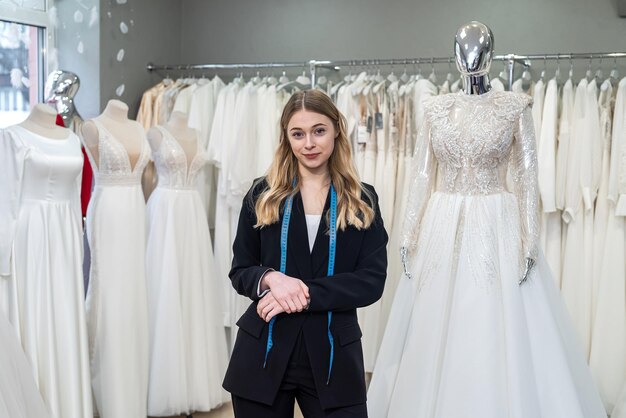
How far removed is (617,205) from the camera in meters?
4.25

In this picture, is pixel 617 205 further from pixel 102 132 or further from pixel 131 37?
Answer: pixel 131 37

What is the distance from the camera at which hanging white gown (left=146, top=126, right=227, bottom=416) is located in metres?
4.19

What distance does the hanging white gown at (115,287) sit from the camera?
3873 mm

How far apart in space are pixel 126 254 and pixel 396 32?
2.51 metres

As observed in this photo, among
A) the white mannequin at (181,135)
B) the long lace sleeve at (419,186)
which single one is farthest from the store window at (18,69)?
the long lace sleeve at (419,186)

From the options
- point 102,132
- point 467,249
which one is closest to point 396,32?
point 102,132

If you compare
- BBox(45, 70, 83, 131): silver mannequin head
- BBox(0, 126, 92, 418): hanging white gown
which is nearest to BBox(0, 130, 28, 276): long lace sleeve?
BBox(0, 126, 92, 418): hanging white gown

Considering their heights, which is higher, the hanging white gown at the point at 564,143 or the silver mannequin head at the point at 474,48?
the silver mannequin head at the point at 474,48

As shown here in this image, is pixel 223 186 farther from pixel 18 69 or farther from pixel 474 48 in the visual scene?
pixel 474 48

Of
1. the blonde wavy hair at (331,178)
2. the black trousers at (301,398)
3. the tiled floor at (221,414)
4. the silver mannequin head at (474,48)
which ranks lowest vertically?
the tiled floor at (221,414)

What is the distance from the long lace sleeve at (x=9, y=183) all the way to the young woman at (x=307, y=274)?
4.66 ft

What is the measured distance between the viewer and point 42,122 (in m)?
3.51

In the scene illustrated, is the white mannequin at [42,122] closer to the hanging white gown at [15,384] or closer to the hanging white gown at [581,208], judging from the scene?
the hanging white gown at [15,384]

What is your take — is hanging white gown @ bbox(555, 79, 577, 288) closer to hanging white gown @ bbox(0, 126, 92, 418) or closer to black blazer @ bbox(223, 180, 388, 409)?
black blazer @ bbox(223, 180, 388, 409)
